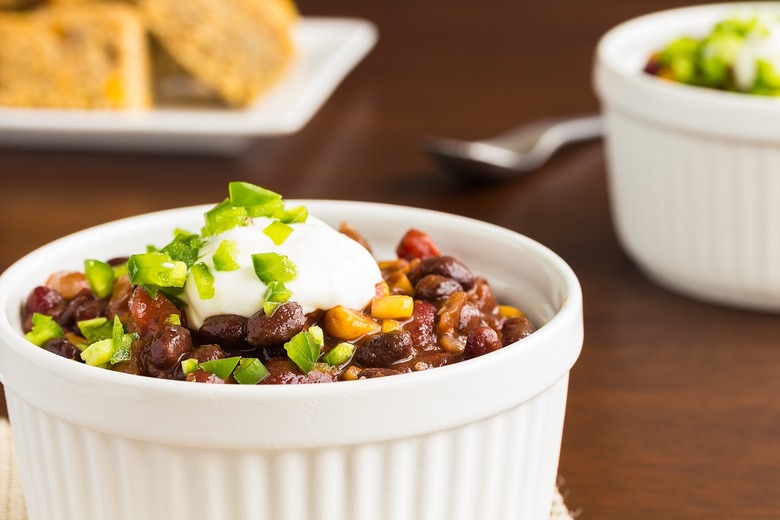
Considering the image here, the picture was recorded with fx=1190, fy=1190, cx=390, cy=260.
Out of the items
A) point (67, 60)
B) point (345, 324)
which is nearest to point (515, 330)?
point (345, 324)

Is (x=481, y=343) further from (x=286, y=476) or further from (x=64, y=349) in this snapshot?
(x=64, y=349)

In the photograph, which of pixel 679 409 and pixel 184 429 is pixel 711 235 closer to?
pixel 679 409

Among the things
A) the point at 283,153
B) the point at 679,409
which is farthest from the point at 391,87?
the point at 679,409

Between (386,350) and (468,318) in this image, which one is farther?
(468,318)

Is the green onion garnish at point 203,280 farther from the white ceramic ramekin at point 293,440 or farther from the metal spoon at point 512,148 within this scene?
the metal spoon at point 512,148

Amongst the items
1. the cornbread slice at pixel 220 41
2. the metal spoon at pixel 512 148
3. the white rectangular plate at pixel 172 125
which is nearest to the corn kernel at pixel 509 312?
the metal spoon at pixel 512 148

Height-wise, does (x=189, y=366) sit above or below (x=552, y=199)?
above

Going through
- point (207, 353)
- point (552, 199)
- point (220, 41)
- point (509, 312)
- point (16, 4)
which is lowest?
point (552, 199)
